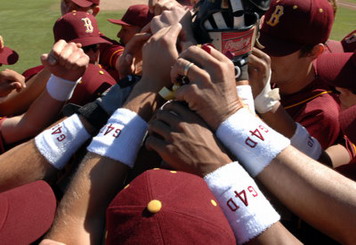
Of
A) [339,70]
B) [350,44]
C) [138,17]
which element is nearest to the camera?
[339,70]

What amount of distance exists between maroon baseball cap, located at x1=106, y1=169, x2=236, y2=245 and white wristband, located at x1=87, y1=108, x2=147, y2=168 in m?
0.18

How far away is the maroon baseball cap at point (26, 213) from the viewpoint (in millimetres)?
1016

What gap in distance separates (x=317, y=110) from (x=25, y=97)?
1707mm

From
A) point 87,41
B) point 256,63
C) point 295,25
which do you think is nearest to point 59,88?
point 256,63

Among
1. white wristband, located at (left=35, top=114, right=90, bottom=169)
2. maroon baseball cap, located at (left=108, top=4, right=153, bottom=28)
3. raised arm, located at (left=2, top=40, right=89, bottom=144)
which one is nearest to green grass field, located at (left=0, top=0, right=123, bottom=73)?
maroon baseball cap, located at (left=108, top=4, right=153, bottom=28)

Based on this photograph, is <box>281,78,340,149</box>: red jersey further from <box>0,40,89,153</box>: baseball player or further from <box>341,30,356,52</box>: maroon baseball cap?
<box>0,40,89,153</box>: baseball player

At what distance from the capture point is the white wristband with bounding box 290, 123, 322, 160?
157cm

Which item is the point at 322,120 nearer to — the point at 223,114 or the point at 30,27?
the point at 223,114

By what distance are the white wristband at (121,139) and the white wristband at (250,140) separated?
0.27 m

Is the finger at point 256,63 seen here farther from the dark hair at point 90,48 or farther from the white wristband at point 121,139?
the dark hair at point 90,48

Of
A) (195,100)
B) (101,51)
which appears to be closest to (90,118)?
(195,100)

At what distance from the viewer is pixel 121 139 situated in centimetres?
106

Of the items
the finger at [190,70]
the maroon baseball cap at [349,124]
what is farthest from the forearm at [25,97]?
the maroon baseball cap at [349,124]

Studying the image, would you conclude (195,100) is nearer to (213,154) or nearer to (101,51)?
(213,154)
